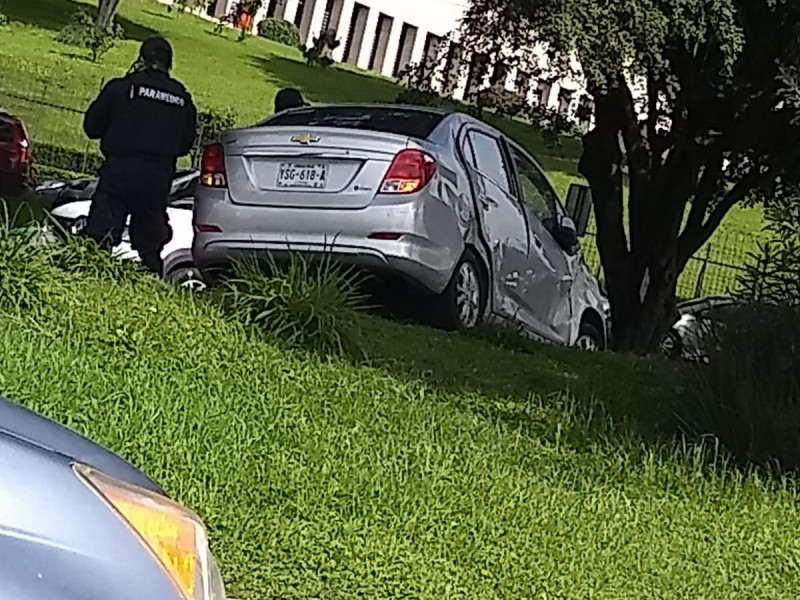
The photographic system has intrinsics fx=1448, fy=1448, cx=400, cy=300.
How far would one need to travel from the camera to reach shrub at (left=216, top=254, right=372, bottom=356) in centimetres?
793

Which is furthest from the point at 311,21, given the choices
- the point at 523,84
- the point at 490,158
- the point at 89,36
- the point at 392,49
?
the point at 490,158

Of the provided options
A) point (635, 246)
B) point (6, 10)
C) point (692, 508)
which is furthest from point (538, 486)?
point (6, 10)

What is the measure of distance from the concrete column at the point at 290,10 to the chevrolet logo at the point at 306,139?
5154 centimetres

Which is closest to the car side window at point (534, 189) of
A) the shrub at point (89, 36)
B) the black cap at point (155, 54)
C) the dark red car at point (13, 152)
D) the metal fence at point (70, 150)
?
the black cap at point (155, 54)

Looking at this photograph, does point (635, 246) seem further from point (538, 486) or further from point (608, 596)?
point (608, 596)

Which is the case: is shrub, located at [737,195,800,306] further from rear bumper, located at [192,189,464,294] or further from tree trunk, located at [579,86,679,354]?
tree trunk, located at [579,86,679,354]

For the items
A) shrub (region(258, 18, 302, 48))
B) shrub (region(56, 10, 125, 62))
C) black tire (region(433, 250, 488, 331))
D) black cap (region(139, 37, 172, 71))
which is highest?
shrub (region(258, 18, 302, 48))

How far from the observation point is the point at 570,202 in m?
14.7

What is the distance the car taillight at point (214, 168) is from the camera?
363 inches

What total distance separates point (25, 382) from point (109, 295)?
67.0 inches

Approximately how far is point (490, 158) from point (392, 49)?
2036 inches

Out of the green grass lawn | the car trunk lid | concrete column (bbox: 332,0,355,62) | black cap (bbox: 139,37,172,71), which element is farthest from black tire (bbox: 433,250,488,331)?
concrete column (bbox: 332,0,355,62)

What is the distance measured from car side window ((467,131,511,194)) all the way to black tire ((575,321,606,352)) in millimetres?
1942

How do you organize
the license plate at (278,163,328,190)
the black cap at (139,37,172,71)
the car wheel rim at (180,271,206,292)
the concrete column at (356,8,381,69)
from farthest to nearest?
the concrete column at (356,8,381,69), the black cap at (139,37,172,71), the license plate at (278,163,328,190), the car wheel rim at (180,271,206,292)
